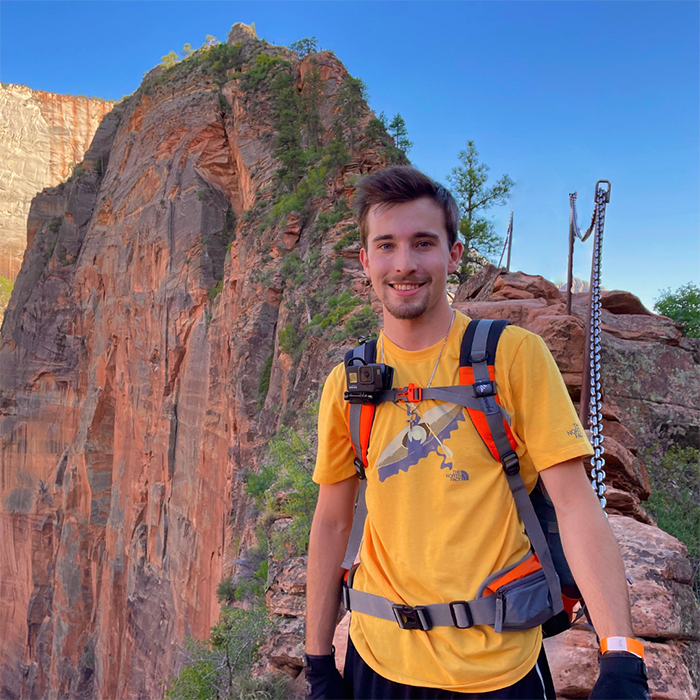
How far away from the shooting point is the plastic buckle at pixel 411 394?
6.01ft

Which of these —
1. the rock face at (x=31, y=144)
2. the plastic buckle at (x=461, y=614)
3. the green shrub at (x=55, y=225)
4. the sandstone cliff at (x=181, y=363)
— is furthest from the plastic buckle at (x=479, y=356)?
the rock face at (x=31, y=144)

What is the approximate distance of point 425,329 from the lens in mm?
1946

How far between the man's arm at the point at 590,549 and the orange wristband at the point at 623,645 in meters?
0.01

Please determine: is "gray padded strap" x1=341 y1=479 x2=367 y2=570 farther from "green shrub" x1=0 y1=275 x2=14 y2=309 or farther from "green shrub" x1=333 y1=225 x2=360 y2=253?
"green shrub" x1=0 y1=275 x2=14 y2=309

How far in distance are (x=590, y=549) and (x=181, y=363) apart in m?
20.5

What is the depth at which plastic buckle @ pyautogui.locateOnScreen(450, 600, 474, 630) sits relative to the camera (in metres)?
1.63

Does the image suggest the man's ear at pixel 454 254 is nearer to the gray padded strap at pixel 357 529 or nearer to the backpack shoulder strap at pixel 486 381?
the backpack shoulder strap at pixel 486 381

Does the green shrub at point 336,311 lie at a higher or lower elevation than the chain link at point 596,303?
higher

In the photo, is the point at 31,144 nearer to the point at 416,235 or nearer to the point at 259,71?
the point at 259,71

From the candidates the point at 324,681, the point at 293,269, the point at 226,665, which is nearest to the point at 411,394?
the point at 324,681

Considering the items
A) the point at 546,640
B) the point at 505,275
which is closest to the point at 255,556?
the point at 505,275

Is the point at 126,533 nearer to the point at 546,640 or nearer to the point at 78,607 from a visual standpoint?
the point at 78,607

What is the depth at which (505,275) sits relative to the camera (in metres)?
9.40

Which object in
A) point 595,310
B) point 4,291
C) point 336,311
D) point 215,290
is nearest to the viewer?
point 595,310
